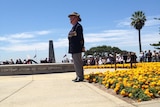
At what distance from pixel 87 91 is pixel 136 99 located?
69.9 inches

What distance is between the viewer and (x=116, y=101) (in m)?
6.82

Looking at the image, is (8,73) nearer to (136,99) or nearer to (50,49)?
(136,99)

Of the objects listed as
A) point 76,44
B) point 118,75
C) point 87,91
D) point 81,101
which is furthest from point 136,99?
point 76,44

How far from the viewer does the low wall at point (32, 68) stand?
1602cm

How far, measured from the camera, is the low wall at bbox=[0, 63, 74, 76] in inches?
631

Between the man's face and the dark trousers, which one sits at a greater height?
the man's face

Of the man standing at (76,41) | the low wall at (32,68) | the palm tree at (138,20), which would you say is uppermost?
the palm tree at (138,20)

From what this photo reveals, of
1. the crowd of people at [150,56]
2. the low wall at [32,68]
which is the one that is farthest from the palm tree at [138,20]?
the low wall at [32,68]

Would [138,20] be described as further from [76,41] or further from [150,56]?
[76,41]

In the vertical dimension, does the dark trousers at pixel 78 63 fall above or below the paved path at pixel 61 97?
above

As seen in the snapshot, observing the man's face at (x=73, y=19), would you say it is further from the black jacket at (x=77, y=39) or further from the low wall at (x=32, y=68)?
the low wall at (x=32, y=68)

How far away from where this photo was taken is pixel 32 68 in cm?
1622

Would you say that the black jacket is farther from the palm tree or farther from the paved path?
the palm tree

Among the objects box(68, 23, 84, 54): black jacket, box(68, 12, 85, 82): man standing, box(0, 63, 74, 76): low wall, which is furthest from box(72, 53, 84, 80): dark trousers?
box(0, 63, 74, 76): low wall
